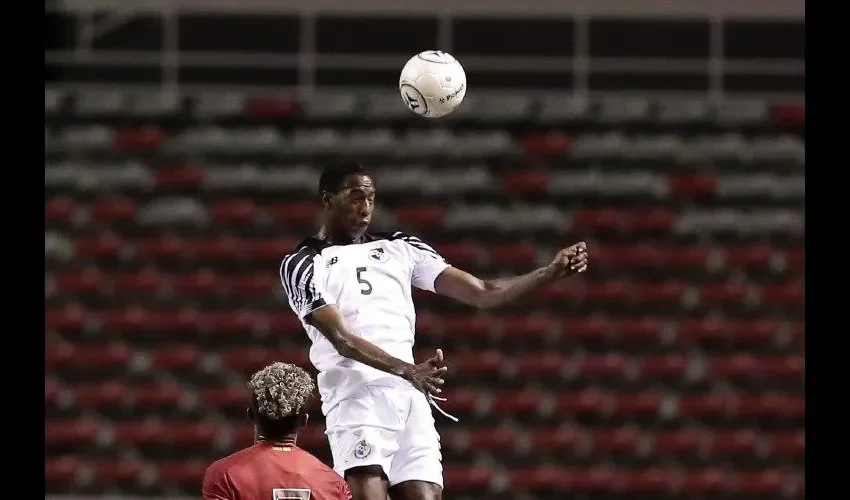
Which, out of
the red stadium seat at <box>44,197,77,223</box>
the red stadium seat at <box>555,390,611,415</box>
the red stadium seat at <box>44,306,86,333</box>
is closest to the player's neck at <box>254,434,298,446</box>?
the red stadium seat at <box>555,390,611,415</box>

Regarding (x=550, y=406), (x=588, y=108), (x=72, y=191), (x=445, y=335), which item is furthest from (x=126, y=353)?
(x=588, y=108)

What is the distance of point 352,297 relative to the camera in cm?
627

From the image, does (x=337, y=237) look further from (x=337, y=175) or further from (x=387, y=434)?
(x=387, y=434)

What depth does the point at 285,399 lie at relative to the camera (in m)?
4.89

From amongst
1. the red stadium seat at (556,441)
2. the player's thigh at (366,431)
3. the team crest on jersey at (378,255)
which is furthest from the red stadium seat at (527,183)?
the player's thigh at (366,431)

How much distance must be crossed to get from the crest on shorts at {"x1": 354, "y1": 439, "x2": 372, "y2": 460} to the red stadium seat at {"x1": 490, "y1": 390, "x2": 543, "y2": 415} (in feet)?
17.3

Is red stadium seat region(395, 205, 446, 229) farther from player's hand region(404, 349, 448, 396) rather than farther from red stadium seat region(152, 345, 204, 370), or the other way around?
player's hand region(404, 349, 448, 396)

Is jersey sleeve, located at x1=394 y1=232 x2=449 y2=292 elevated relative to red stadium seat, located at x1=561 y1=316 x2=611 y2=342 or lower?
elevated

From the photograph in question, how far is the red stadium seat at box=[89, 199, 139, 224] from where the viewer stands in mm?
11969

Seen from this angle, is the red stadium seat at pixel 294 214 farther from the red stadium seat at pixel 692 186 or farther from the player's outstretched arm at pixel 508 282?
the player's outstretched arm at pixel 508 282

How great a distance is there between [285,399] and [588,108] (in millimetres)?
7709

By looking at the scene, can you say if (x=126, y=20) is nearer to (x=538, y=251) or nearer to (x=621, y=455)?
(x=538, y=251)

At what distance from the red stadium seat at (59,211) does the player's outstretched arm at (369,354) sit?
6.36 metres

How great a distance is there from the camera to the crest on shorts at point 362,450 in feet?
20.0
